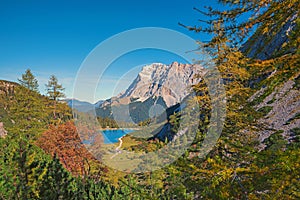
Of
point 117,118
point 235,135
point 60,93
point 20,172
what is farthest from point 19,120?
point 235,135

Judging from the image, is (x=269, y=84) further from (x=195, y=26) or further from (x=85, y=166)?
(x=85, y=166)

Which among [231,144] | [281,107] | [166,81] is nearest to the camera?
[281,107]

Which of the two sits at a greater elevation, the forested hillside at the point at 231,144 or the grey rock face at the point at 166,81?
the grey rock face at the point at 166,81

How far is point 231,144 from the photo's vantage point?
5.93 meters

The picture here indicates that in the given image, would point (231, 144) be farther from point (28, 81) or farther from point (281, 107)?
point (28, 81)

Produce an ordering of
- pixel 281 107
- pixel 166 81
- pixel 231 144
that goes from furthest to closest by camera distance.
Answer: pixel 166 81 < pixel 231 144 < pixel 281 107

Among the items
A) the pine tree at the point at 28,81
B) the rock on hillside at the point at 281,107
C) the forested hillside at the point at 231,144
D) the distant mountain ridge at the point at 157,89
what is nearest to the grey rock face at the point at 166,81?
the distant mountain ridge at the point at 157,89

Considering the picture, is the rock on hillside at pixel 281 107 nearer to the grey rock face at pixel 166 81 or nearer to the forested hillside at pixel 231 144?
the forested hillside at pixel 231 144

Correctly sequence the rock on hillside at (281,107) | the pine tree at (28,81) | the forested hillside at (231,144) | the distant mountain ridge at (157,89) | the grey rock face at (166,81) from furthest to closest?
the pine tree at (28,81), the grey rock face at (166,81), the distant mountain ridge at (157,89), the rock on hillside at (281,107), the forested hillside at (231,144)

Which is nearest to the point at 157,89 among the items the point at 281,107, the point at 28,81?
the point at 281,107

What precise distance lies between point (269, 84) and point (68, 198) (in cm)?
930

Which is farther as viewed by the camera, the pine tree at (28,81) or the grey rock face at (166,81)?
the pine tree at (28,81)

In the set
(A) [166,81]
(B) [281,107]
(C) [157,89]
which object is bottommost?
(B) [281,107]

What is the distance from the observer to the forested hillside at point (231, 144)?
9.32 ft
